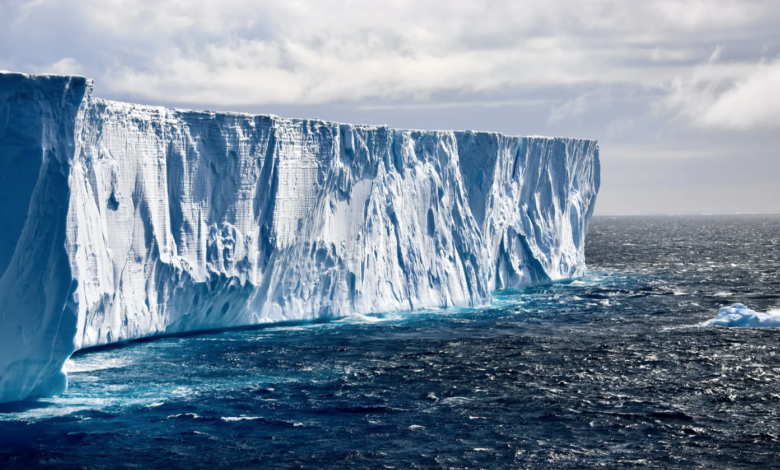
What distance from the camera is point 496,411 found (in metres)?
19.1

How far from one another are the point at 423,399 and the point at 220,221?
10.6 meters

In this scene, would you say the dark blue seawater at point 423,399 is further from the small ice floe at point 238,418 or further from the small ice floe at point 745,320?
the small ice floe at point 745,320

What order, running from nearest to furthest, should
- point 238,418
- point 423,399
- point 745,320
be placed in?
point 238,418, point 423,399, point 745,320

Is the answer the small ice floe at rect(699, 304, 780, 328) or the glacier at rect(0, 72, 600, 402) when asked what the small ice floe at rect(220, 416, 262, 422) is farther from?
the small ice floe at rect(699, 304, 780, 328)

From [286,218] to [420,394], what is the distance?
33.8 ft

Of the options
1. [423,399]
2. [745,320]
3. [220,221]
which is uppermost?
[220,221]

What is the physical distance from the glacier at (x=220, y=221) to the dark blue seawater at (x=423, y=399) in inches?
49.1

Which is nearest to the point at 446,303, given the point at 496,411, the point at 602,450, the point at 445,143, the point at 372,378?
the point at 445,143

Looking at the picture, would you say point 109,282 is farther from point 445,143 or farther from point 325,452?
point 445,143

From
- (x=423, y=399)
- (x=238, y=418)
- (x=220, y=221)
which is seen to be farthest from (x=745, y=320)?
(x=238, y=418)

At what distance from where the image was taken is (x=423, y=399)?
65.8 ft

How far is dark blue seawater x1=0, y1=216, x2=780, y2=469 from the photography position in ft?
53.0

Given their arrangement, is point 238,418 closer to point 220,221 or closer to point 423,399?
point 423,399

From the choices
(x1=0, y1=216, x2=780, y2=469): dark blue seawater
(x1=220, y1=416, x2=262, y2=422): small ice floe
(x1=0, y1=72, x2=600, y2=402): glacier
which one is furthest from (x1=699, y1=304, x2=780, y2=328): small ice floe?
(x1=220, y1=416, x2=262, y2=422): small ice floe
